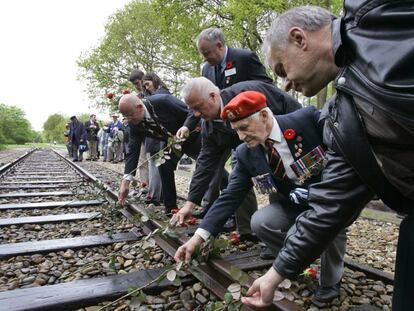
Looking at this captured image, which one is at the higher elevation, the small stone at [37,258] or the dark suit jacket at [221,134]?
the dark suit jacket at [221,134]

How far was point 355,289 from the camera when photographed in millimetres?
2533

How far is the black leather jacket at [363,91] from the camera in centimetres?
95

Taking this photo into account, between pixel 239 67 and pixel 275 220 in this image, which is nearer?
pixel 275 220

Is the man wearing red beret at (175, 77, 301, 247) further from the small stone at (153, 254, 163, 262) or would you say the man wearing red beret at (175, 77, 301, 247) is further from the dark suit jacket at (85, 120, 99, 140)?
the dark suit jacket at (85, 120, 99, 140)

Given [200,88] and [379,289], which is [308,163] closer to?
[379,289]

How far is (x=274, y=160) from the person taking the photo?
2443 millimetres

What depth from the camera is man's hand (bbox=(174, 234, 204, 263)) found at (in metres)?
2.37

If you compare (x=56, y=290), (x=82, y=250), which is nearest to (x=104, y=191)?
(x=82, y=250)

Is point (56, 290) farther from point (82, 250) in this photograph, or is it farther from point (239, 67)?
point (239, 67)

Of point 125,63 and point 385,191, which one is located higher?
point 125,63

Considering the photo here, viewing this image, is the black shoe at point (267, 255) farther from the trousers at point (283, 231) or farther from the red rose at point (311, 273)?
the red rose at point (311, 273)

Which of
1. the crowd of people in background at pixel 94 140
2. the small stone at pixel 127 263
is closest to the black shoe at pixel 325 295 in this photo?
the small stone at pixel 127 263

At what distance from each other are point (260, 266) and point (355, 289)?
0.67m

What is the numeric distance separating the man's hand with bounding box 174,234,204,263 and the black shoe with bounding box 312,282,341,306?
2.64ft
